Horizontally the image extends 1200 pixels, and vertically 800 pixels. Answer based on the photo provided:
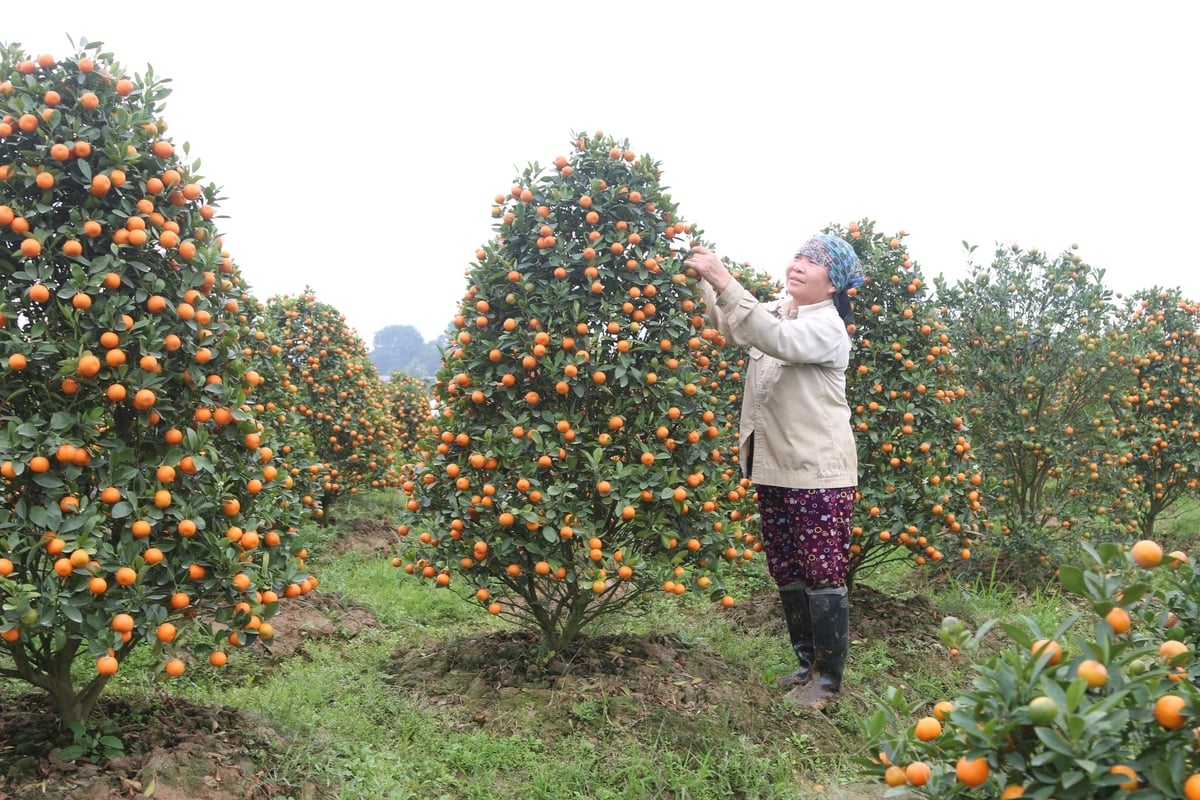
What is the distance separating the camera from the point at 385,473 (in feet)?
31.1

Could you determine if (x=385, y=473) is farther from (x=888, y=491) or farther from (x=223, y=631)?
(x=223, y=631)

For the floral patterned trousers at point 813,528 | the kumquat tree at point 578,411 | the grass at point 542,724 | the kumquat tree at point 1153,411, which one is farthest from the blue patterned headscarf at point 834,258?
the kumquat tree at point 1153,411

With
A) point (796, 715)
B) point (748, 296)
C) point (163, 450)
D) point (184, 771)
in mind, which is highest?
point (748, 296)

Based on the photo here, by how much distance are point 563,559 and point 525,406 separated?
747 millimetres

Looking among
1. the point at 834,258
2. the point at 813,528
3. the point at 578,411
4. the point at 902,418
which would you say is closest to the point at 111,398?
the point at 578,411

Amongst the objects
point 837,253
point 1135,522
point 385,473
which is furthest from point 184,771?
point 1135,522

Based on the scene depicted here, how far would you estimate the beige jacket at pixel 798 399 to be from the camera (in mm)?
3668

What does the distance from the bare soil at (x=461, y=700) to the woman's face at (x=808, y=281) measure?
203 centimetres

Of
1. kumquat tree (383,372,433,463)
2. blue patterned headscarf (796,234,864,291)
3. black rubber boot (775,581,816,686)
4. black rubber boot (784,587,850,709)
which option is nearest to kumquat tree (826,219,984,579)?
black rubber boot (775,581,816,686)

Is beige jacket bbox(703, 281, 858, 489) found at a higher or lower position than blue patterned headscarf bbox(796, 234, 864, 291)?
lower

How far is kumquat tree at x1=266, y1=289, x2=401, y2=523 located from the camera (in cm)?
867

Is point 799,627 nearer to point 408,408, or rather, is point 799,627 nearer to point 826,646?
point 826,646

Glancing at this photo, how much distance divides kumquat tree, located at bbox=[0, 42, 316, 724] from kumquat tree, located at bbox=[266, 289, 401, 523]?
A: 5703 millimetres

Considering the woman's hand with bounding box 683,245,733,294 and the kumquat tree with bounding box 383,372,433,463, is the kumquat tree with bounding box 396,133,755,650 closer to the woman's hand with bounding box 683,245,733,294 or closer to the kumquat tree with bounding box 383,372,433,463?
the woman's hand with bounding box 683,245,733,294
